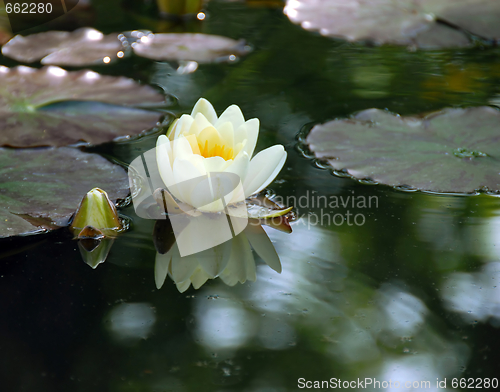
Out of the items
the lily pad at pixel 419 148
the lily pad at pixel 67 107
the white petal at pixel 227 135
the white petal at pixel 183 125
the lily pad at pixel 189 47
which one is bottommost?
the lily pad at pixel 419 148

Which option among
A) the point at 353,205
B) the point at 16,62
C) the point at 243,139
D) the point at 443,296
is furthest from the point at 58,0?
the point at 443,296

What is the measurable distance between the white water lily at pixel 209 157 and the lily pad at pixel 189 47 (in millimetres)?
950

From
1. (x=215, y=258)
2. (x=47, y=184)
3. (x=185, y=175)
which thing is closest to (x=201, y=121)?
(x=185, y=175)

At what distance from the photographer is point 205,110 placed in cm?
112

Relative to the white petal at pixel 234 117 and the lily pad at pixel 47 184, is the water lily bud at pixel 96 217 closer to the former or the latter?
the lily pad at pixel 47 184

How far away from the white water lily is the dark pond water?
0.13m

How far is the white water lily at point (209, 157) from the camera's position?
984 millimetres

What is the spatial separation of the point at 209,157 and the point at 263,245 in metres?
0.23

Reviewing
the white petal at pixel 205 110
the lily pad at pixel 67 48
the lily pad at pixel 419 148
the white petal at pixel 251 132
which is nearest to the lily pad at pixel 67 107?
the lily pad at pixel 67 48

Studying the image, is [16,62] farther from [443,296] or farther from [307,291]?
[443,296]

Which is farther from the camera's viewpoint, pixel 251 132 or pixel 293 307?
pixel 251 132

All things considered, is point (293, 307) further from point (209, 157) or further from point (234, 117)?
point (234, 117)

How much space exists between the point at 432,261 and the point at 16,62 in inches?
69.6

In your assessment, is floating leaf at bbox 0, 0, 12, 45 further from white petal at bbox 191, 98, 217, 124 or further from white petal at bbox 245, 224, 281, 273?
white petal at bbox 245, 224, 281, 273
